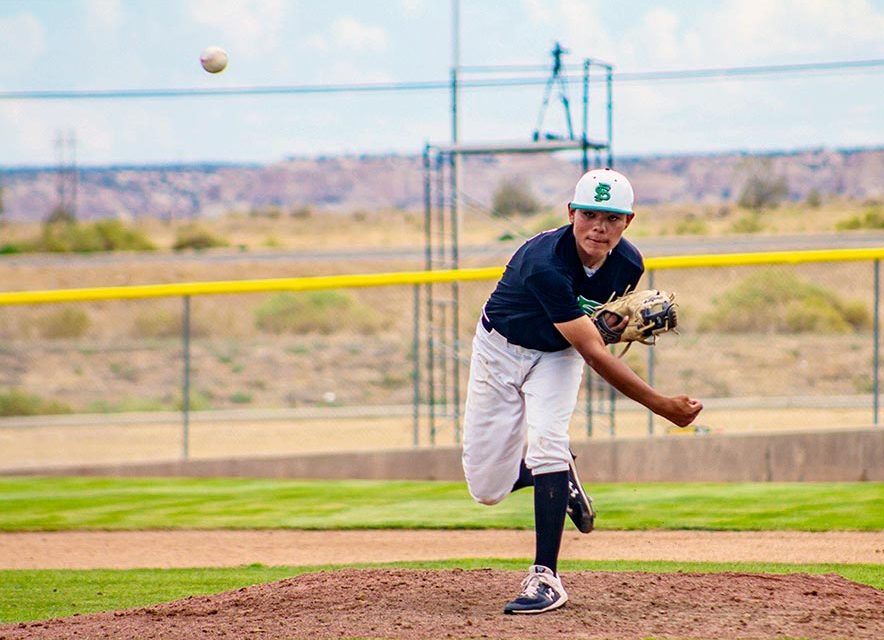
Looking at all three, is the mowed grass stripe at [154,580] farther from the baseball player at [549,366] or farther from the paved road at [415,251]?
the paved road at [415,251]

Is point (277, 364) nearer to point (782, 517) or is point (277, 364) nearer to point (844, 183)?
point (782, 517)

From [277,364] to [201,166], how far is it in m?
68.9

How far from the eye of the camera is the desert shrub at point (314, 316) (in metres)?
32.2

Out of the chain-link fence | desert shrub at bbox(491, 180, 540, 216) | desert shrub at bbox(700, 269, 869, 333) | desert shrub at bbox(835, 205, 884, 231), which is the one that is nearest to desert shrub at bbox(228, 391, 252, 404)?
the chain-link fence

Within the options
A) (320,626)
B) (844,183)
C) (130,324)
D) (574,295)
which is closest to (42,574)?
(320,626)

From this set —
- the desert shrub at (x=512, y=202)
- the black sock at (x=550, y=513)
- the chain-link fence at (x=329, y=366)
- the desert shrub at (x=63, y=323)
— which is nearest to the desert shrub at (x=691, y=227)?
the desert shrub at (x=512, y=202)

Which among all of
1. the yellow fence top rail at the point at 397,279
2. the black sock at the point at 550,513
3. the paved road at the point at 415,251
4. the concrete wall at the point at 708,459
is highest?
the paved road at the point at 415,251

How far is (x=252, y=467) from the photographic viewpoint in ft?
44.0

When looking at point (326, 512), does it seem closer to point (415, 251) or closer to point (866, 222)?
point (415, 251)

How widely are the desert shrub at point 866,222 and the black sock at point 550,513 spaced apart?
131 feet

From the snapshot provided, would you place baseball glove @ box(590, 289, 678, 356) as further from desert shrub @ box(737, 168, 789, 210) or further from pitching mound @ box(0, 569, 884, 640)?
desert shrub @ box(737, 168, 789, 210)

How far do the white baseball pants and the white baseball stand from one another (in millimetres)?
4645

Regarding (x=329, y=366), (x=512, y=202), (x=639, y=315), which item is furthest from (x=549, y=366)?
(x=512, y=202)

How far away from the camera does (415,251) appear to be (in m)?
44.0
